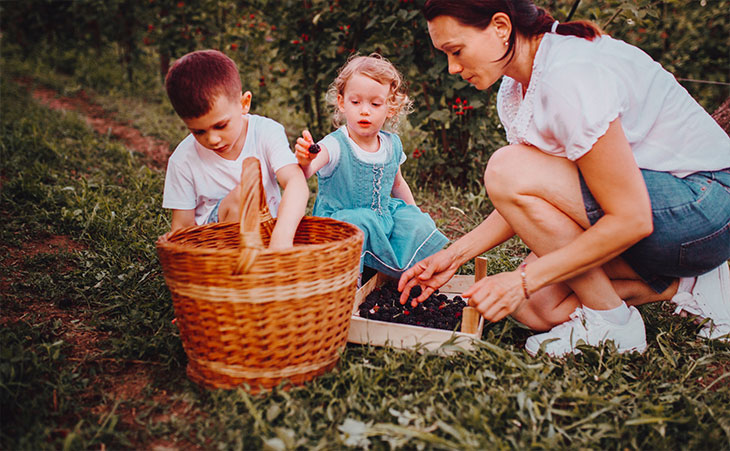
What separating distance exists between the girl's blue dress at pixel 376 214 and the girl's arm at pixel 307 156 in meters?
0.12

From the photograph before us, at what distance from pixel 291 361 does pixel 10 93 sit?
6554 millimetres

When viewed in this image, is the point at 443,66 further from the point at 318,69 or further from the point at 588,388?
the point at 588,388

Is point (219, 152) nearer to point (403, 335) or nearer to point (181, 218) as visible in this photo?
point (181, 218)

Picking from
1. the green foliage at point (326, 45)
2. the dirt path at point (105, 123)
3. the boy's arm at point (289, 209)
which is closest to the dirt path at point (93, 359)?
the boy's arm at point (289, 209)

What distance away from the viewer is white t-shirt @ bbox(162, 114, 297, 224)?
2.17 metres

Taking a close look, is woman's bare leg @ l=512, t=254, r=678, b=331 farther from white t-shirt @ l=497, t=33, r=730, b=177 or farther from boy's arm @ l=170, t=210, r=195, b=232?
boy's arm @ l=170, t=210, r=195, b=232

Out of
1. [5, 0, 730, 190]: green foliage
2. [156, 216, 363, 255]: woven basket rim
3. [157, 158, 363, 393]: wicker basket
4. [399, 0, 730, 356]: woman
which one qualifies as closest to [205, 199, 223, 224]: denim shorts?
[156, 216, 363, 255]: woven basket rim

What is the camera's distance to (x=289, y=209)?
1.82 metres

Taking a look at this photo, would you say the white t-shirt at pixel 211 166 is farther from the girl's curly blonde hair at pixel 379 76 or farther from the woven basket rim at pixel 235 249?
the girl's curly blonde hair at pixel 379 76

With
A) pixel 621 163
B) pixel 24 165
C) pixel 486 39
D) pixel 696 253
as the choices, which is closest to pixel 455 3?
pixel 486 39

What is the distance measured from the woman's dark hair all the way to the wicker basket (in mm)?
788

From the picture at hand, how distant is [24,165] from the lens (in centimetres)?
376

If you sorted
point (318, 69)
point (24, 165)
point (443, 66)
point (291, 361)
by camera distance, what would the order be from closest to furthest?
point (291, 361) < point (443, 66) < point (24, 165) < point (318, 69)

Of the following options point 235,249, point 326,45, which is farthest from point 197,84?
point 326,45
